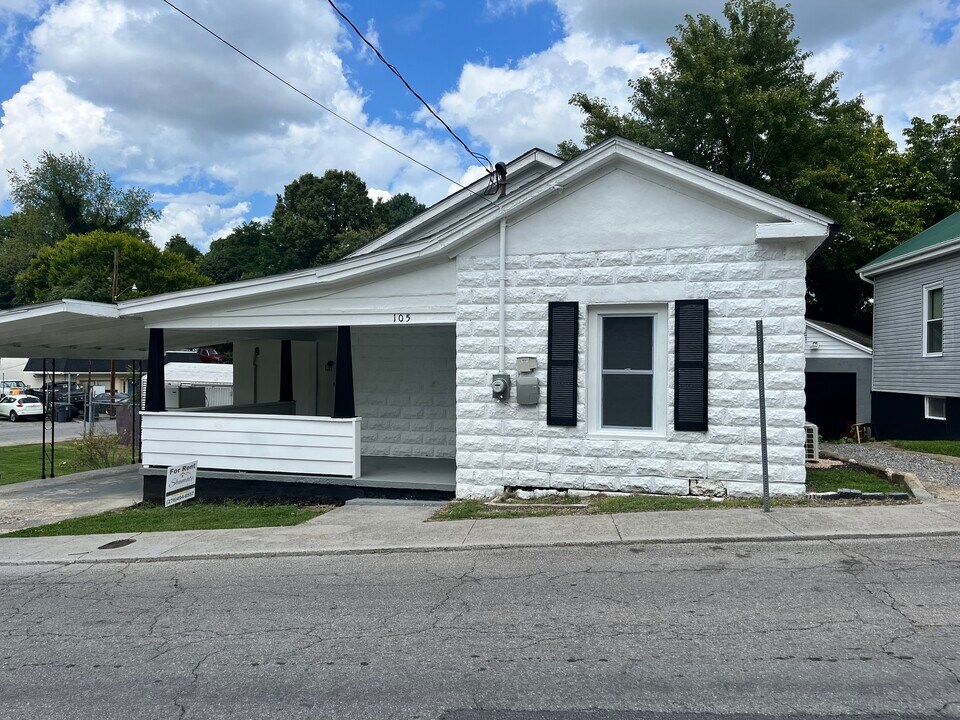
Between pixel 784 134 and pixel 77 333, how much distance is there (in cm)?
2402

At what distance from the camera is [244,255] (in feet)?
243

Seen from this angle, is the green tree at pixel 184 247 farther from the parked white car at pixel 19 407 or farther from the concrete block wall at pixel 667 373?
the concrete block wall at pixel 667 373

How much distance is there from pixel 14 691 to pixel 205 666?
1.12m

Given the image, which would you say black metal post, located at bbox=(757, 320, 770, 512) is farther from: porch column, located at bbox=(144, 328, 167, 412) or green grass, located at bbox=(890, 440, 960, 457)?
porch column, located at bbox=(144, 328, 167, 412)

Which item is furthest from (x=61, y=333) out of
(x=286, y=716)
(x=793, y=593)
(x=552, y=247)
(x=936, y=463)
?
(x=936, y=463)

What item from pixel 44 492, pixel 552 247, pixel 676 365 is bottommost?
pixel 44 492

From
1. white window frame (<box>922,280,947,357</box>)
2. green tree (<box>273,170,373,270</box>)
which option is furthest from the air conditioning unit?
green tree (<box>273,170,373,270</box>)

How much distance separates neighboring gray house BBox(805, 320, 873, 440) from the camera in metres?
22.5

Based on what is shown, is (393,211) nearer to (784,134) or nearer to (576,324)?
(784,134)

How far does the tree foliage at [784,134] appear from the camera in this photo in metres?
27.7

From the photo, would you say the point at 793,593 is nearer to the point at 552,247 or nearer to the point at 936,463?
the point at 552,247

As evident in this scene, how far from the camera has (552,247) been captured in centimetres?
1037

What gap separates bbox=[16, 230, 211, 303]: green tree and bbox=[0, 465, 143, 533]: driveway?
42.8 m

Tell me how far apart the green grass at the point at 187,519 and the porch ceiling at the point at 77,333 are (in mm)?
2979
